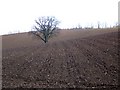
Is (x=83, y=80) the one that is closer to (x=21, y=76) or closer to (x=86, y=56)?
(x=21, y=76)

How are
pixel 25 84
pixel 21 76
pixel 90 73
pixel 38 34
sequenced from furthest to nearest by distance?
1. pixel 38 34
2. pixel 21 76
3. pixel 90 73
4. pixel 25 84

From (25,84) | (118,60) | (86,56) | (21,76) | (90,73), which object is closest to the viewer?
(25,84)

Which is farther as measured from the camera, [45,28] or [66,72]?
[45,28]

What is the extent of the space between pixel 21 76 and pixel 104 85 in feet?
21.1

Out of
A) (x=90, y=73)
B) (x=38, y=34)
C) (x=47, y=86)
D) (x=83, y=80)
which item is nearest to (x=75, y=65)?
(x=90, y=73)

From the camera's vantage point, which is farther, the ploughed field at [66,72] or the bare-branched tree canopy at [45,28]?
the bare-branched tree canopy at [45,28]

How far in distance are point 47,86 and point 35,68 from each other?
5.46 m

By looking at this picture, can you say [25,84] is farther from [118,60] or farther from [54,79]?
[118,60]

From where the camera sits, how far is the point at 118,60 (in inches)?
714

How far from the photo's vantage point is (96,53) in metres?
21.8

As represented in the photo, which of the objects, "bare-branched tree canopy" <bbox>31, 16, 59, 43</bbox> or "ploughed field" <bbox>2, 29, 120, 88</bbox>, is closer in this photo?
"ploughed field" <bbox>2, 29, 120, 88</bbox>

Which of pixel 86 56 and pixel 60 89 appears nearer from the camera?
pixel 60 89

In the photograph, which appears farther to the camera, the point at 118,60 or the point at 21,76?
the point at 118,60

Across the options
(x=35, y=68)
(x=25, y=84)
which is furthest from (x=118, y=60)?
(x=25, y=84)
